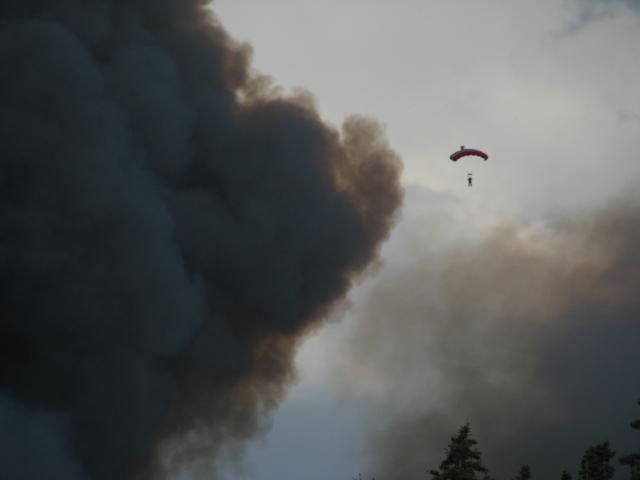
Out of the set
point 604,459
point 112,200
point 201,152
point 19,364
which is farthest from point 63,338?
point 604,459

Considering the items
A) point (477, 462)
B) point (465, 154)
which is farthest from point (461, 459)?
point (465, 154)

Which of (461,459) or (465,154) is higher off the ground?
(465,154)

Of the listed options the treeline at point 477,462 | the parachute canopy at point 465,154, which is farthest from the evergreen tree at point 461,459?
the parachute canopy at point 465,154

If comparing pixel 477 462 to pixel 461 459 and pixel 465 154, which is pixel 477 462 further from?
pixel 465 154

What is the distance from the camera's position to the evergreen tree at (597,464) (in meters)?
34.1

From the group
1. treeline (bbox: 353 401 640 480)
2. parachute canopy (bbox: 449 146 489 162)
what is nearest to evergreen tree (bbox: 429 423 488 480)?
treeline (bbox: 353 401 640 480)

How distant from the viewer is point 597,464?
112 feet

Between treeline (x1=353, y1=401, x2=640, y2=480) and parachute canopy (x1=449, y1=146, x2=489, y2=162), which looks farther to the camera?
parachute canopy (x1=449, y1=146, x2=489, y2=162)

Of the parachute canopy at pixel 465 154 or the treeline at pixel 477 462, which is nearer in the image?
the treeline at pixel 477 462

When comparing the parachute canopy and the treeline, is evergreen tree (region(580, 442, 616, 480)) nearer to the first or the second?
the treeline

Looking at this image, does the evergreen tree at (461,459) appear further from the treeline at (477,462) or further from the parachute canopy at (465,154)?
the parachute canopy at (465,154)

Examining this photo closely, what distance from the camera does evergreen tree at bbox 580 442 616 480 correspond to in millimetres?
34094

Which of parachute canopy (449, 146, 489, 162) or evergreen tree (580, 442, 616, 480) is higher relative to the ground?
parachute canopy (449, 146, 489, 162)

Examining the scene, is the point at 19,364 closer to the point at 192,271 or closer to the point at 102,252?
the point at 102,252
